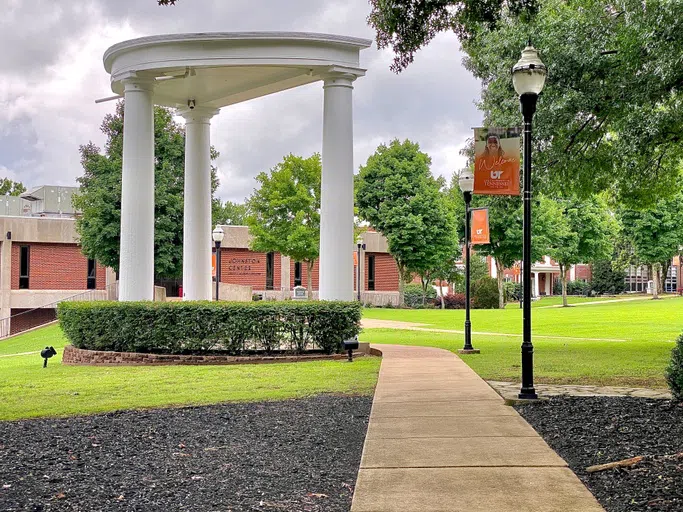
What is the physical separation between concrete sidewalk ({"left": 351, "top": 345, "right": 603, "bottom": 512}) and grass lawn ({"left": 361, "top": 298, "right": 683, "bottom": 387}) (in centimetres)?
371

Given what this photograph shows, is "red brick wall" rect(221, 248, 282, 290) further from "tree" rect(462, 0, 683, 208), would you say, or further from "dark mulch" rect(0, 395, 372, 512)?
"dark mulch" rect(0, 395, 372, 512)

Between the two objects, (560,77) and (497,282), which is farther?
(497,282)

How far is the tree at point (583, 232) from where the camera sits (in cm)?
5797

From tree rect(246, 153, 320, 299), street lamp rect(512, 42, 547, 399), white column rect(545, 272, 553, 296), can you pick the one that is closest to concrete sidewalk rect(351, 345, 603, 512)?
street lamp rect(512, 42, 547, 399)

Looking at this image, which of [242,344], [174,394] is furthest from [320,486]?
[242,344]

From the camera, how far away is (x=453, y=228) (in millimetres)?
55219

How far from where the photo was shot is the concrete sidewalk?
210 inches

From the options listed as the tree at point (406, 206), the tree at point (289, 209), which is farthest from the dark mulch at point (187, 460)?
the tree at point (406, 206)

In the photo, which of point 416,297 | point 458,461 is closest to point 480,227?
point 458,461

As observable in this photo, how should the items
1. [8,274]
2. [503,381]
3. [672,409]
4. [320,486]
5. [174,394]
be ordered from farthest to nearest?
[8,274]
[503,381]
[174,394]
[672,409]
[320,486]

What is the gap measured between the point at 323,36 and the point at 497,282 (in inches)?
1480

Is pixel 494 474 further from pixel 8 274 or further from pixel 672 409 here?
pixel 8 274

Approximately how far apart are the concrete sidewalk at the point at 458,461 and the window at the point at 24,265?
130ft

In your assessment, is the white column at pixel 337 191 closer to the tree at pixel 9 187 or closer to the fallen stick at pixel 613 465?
the fallen stick at pixel 613 465
